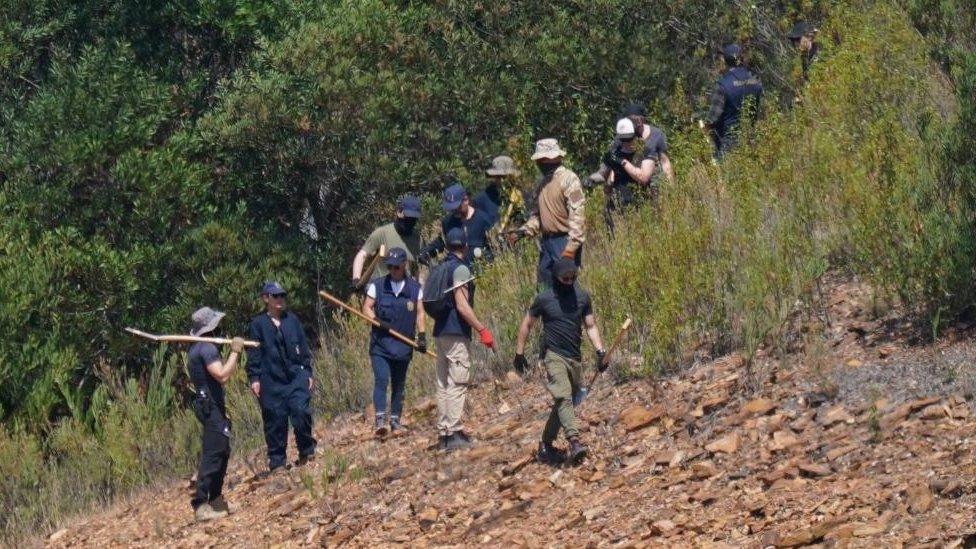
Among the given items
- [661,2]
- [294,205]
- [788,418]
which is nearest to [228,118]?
[294,205]

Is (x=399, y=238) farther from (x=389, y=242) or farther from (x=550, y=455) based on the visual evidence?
(x=550, y=455)

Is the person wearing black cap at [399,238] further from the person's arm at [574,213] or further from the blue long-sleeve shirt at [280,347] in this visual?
the person's arm at [574,213]

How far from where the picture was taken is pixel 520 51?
2080 centimetres

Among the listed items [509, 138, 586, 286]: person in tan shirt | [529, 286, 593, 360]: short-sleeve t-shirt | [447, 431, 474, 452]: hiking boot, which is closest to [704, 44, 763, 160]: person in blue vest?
[509, 138, 586, 286]: person in tan shirt

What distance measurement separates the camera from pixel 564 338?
499 inches

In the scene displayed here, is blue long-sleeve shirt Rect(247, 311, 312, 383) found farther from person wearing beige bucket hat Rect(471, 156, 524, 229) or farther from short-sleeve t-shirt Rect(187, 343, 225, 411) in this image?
person wearing beige bucket hat Rect(471, 156, 524, 229)

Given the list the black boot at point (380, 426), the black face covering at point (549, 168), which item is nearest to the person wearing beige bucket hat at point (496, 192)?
the black face covering at point (549, 168)

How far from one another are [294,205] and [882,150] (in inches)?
328

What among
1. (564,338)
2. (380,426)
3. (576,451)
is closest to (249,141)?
(380,426)

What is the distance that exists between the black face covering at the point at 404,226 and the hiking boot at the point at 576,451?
354 cm

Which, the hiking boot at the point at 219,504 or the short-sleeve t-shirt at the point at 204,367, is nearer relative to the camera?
the short-sleeve t-shirt at the point at 204,367

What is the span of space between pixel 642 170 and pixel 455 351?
357cm

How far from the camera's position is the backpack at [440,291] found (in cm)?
1402

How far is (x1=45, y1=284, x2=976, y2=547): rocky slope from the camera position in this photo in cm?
1076
